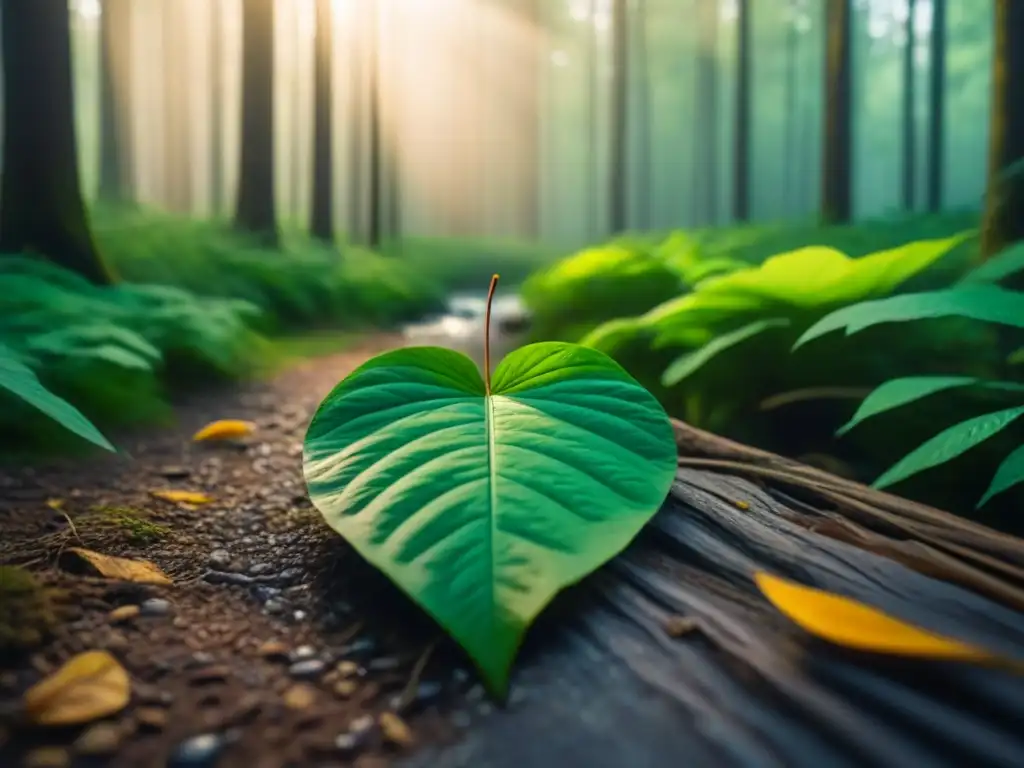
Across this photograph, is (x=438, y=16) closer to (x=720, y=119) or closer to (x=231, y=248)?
(x=720, y=119)

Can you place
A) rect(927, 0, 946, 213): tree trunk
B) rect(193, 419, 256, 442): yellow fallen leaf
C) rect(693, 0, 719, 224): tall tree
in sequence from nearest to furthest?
rect(193, 419, 256, 442): yellow fallen leaf
rect(927, 0, 946, 213): tree trunk
rect(693, 0, 719, 224): tall tree

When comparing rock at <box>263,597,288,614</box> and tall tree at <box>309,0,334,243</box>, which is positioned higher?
tall tree at <box>309,0,334,243</box>

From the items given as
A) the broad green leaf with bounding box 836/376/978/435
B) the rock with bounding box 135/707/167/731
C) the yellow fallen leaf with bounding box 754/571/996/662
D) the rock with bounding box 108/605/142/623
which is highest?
the broad green leaf with bounding box 836/376/978/435

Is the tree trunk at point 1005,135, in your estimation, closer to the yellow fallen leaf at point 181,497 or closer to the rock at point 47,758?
the yellow fallen leaf at point 181,497

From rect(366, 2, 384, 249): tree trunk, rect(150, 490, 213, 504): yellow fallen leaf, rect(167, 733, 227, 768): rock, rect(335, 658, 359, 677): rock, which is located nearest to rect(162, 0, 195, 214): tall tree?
rect(366, 2, 384, 249): tree trunk

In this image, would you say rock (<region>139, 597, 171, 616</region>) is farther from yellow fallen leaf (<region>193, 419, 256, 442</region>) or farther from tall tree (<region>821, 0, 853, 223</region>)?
tall tree (<region>821, 0, 853, 223</region>)

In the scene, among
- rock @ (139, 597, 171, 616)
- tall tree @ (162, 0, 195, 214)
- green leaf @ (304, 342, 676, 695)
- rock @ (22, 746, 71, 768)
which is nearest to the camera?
rock @ (22, 746, 71, 768)

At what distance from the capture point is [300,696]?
104cm

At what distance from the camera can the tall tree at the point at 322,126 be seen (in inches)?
448

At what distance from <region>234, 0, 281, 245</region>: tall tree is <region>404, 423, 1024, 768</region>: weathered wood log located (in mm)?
8489

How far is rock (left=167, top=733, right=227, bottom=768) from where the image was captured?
0.90 meters

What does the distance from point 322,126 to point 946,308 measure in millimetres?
11243

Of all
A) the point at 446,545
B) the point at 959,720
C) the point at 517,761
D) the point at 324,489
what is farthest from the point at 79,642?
the point at 959,720

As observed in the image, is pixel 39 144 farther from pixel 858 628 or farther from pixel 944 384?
pixel 858 628
